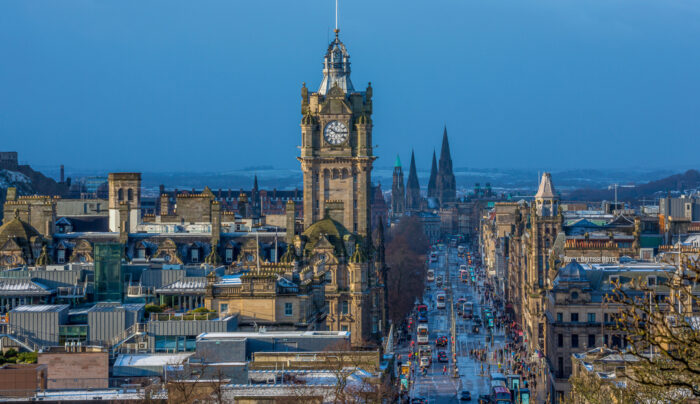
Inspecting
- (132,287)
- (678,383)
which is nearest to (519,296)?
(132,287)

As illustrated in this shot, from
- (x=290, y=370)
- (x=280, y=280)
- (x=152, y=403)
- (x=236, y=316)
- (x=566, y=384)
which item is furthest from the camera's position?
(x=566, y=384)

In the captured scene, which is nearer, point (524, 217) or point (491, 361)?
point (491, 361)

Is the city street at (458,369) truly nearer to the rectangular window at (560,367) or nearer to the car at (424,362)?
the car at (424,362)

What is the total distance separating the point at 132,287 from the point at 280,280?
1145 centimetres

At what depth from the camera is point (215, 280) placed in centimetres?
9762

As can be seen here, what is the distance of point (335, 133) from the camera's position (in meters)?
145

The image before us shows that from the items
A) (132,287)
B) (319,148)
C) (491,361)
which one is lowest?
(491,361)

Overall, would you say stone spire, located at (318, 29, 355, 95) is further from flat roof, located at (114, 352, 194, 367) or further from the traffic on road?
flat roof, located at (114, 352, 194, 367)

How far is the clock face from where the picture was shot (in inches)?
5694


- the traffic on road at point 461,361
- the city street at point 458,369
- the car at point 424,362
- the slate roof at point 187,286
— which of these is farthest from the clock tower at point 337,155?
the slate roof at point 187,286

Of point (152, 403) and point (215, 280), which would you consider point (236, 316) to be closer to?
point (215, 280)

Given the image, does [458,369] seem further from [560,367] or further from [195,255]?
[560,367]

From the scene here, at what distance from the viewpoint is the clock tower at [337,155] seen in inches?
5694

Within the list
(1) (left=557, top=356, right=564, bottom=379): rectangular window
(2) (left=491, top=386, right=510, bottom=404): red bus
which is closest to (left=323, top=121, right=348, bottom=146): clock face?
(1) (left=557, top=356, right=564, bottom=379): rectangular window
